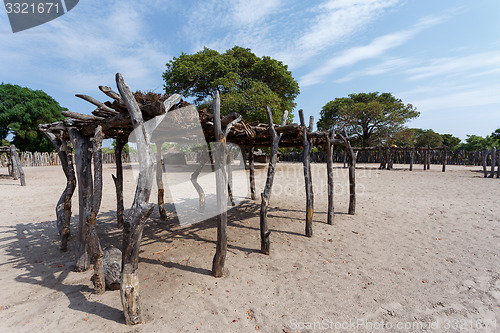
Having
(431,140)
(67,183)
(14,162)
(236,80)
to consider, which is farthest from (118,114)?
(431,140)

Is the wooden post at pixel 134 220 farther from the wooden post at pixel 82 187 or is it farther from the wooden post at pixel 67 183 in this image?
the wooden post at pixel 67 183

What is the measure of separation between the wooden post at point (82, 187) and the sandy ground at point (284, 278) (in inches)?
9.7

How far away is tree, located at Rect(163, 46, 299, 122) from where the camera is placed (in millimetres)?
16922

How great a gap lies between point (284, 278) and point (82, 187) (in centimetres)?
383

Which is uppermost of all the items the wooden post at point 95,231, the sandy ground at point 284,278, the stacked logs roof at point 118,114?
the stacked logs roof at point 118,114

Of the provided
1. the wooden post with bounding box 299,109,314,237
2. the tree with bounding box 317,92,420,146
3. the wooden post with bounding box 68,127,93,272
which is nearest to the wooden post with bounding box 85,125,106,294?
the wooden post with bounding box 68,127,93,272

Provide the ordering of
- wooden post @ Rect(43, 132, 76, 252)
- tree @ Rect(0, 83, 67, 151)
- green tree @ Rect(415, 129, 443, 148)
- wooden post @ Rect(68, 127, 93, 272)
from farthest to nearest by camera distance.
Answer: green tree @ Rect(415, 129, 443, 148)
tree @ Rect(0, 83, 67, 151)
wooden post @ Rect(43, 132, 76, 252)
wooden post @ Rect(68, 127, 93, 272)

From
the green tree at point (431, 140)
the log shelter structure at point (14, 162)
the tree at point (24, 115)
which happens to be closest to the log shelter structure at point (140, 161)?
the log shelter structure at point (14, 162)

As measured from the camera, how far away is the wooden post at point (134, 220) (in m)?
2.87

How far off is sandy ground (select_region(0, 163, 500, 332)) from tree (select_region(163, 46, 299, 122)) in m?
11.3

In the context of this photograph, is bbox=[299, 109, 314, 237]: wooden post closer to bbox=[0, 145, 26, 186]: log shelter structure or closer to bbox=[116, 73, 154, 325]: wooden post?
bbox=[116, 73, 154, 325]: wooden post

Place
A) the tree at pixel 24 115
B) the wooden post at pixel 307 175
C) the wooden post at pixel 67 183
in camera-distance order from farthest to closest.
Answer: the tree at pixel 24 115 < the wooden post at pixel 307 175 < the wooden post at pixel 67 183

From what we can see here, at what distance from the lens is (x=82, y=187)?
13.6 feet

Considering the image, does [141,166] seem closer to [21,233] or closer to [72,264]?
[72,264]
